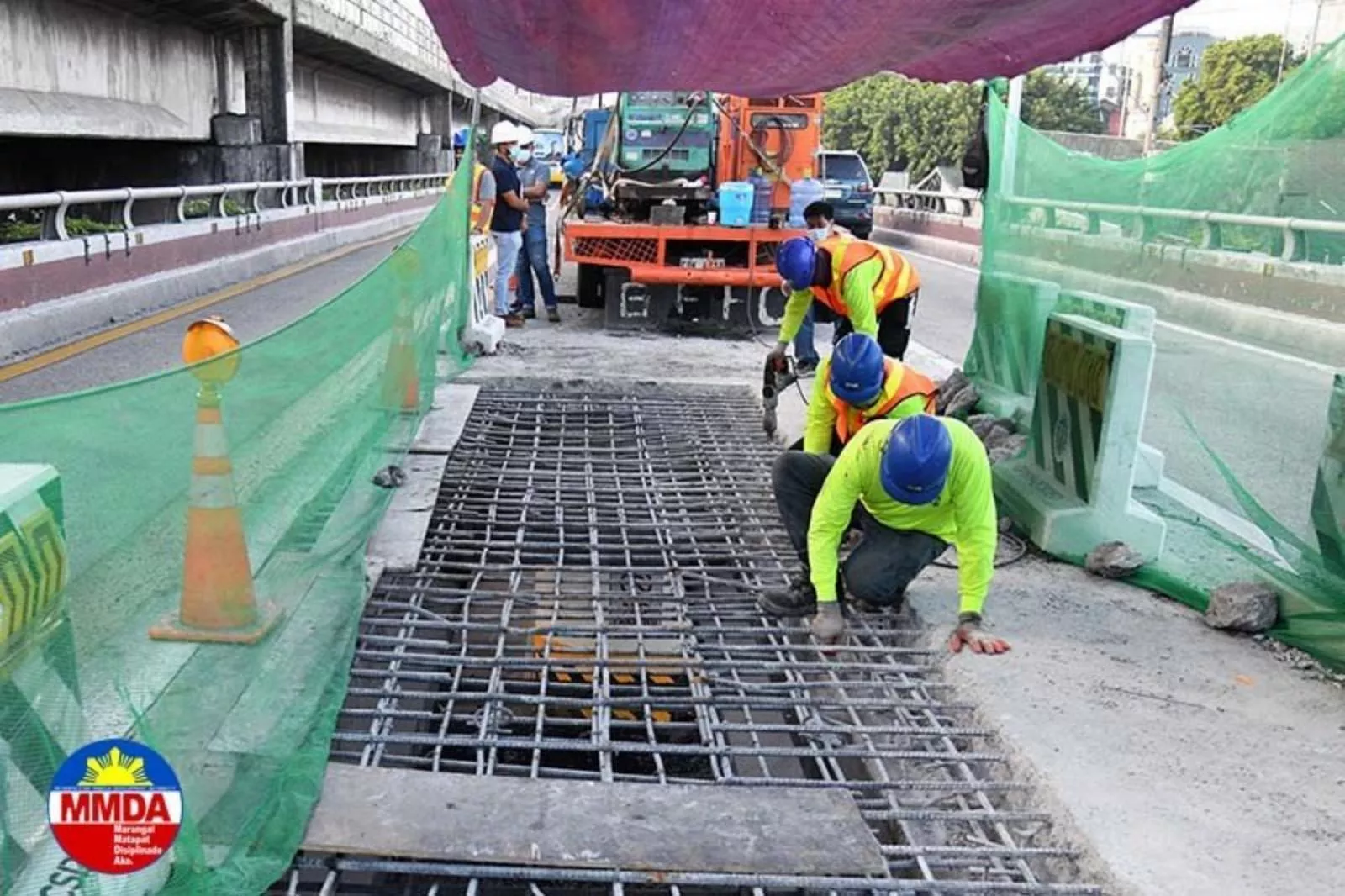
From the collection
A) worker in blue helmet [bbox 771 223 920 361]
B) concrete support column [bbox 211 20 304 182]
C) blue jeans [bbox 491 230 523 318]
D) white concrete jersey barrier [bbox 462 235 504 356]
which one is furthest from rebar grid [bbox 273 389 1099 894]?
concrete support column [bbox 211 20 304 182]

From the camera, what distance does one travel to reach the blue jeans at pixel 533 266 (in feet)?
37.7

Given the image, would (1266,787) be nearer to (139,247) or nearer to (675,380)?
(675,380)

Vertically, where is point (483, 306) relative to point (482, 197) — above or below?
below

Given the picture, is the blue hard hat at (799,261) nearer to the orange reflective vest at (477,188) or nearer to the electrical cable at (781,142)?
the orange reflective vest at (477,188)

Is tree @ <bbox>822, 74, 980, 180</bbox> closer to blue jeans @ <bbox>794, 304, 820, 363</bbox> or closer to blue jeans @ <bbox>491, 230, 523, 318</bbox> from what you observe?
blue jeans @ <bbox>491, 230, 523, 318</bbox>

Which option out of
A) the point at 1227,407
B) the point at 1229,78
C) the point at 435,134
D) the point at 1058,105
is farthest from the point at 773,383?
the point at 1058,105

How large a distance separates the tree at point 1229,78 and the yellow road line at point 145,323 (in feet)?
117

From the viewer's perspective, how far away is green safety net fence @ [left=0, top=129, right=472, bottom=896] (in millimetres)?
2236

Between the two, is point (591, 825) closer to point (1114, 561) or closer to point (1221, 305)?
point (1114, 561)

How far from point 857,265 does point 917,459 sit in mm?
2450

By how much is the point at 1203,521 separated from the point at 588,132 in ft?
29.0

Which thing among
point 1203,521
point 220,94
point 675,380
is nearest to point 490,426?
point 675,380

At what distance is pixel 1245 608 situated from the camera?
4320 millimetres

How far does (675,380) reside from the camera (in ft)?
29.0
